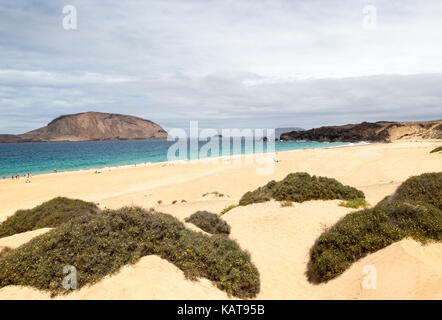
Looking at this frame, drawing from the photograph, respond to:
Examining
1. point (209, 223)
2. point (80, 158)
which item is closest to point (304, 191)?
point (209, 223)

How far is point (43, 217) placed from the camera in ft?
38.0

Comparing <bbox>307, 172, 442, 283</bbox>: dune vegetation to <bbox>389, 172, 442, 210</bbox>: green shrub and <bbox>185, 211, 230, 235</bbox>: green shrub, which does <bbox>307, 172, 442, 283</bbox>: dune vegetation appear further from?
<bbox>185, 211, 230, 235</bbox>: green shrub

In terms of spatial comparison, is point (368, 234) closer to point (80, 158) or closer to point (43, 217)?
point (43, 217)

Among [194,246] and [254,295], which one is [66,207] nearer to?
[194,246]

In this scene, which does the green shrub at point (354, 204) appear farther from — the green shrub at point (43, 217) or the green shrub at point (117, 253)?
the green shrub at point (43, 217)

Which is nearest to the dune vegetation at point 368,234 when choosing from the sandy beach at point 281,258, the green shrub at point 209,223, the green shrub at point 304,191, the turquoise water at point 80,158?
the sandy beach at point 281,258

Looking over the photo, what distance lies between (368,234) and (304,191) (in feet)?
22.5

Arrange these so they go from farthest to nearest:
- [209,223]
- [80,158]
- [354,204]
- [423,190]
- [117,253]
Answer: [80,158]
[354,204]
[423,190]
[209,223]
[117,253]

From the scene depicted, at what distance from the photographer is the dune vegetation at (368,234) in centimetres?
673

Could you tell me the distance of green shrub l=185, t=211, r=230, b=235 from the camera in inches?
408

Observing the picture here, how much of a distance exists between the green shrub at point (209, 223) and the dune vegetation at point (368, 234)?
12.2 feet
